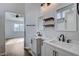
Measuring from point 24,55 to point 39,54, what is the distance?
0.94ft

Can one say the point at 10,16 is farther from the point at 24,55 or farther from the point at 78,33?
the point at 78,33

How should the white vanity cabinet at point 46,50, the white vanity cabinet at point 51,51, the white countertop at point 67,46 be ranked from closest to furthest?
the white countertop at point 67,46 → the white vanity cabinet at point 51,51 → the white vanity cabinet at point 46,50

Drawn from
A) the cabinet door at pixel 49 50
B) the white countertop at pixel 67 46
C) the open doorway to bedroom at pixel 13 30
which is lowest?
the cabinet door at pixel 49 50

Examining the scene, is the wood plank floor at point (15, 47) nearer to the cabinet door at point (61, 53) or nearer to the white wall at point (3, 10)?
the white wall at point (3, 10)

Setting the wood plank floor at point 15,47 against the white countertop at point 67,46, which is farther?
the wood plank floor at point 15,47

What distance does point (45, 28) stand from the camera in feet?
7.68

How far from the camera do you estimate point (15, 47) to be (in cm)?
229

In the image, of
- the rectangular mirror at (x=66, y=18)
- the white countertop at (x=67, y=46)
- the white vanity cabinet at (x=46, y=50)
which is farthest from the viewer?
the white vanity cabinet at (x=46, y=50)

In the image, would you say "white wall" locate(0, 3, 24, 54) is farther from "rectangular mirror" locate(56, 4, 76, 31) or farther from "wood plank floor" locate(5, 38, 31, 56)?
"rectangular mirror" locate(56, 4, 76, 31)

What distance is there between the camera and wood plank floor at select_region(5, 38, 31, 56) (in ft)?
7.20

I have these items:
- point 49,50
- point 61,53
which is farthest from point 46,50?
point 61,53

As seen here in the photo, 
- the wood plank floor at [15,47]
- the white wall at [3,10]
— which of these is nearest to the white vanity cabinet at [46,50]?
the wood plank floor at [15,47]

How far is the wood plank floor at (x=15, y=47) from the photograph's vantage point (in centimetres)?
219

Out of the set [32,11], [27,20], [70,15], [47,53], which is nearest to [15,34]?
[27,20]
